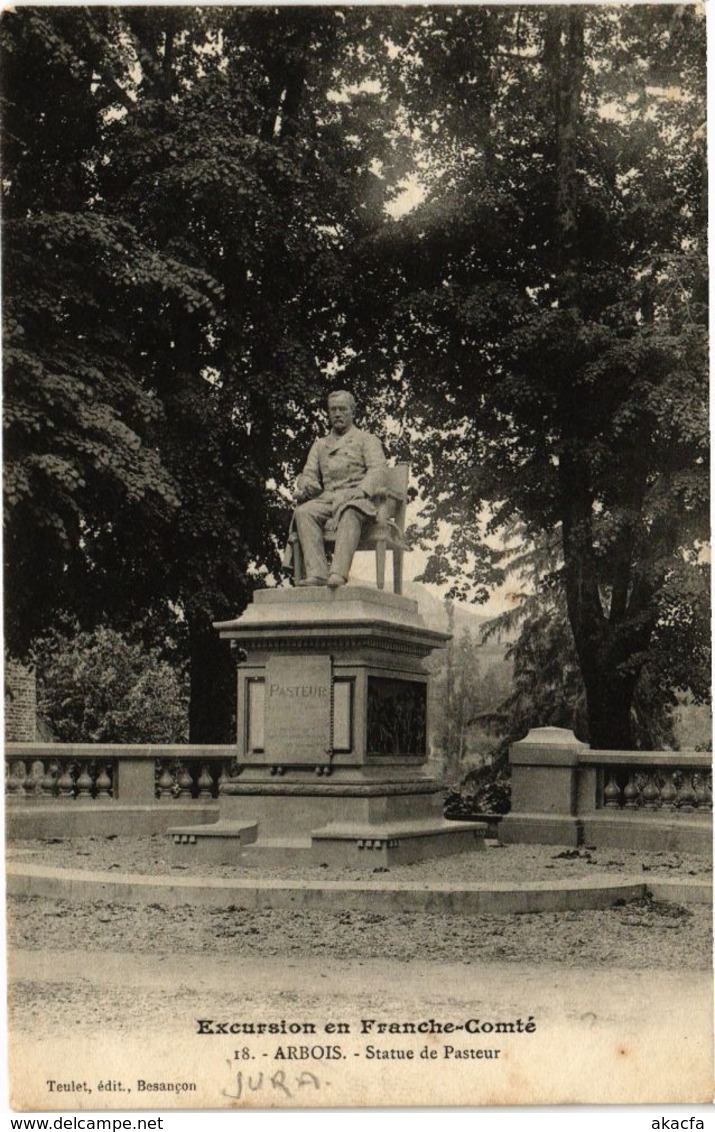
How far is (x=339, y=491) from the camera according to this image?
13.7m

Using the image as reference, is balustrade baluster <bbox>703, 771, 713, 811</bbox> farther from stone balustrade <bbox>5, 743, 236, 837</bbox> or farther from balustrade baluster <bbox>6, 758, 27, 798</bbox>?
balustrade baluster <bbox>6, 758, 27, 798</bbox>

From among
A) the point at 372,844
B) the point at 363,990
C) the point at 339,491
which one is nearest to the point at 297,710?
the point at 372,844

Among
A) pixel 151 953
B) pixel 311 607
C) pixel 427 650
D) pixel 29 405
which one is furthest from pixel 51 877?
pixel 29 405

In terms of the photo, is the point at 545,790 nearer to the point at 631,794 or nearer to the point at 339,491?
the point at 631,794

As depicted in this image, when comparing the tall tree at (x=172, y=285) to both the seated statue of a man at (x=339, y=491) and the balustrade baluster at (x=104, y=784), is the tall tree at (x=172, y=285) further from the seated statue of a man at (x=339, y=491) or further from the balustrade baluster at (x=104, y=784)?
the seated statue of a man at (x=339, y=491)

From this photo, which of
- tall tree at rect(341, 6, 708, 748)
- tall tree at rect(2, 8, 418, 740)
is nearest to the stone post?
tall tree at rect(341, 6, 708, 748)

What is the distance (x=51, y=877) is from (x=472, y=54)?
15440 millimetres

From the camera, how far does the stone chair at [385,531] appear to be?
13539mm

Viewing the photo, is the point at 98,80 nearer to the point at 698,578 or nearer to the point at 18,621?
the point at 18,621

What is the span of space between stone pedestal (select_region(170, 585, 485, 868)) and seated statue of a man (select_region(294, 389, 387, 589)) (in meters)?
0.50

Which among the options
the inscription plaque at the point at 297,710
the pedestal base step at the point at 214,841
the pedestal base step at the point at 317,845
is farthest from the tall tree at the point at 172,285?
the pedestal base step at the point at 317,845

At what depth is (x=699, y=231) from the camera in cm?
2145

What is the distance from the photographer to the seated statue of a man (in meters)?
13.4

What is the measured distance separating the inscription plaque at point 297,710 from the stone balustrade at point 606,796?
323 cm
